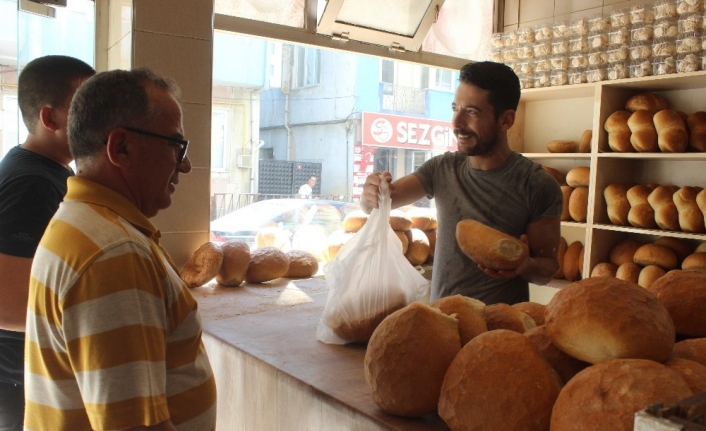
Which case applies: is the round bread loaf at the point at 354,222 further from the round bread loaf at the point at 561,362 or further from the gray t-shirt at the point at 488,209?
the round bread loaf at the point at 561,362

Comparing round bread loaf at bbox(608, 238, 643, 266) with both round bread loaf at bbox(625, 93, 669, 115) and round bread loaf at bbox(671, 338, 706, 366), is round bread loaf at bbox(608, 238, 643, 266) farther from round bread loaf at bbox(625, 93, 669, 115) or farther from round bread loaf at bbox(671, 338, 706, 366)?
round bread loaf at bbox(671, 338, 706, 366)

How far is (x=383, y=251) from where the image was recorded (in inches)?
59.7

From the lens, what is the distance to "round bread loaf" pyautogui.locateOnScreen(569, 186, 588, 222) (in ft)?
10.5

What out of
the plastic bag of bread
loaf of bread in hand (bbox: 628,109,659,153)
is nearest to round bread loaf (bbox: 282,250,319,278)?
the plastic bag of bread

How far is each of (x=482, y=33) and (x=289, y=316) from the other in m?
2.66

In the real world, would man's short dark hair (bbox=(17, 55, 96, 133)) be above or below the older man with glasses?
above

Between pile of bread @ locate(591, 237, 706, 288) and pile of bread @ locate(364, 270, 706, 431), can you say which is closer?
pile of bread @ locate(364, 270, 706, 431)

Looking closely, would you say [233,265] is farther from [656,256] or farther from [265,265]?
[656,256]

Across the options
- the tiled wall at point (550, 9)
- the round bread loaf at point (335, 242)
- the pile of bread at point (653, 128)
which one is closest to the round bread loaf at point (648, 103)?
the pile of bread at point (653, 128)

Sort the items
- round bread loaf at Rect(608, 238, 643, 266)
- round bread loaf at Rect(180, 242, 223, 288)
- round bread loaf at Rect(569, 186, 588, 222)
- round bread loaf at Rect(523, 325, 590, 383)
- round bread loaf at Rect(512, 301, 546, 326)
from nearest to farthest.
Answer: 1. round bread loaf at Rect(523, 325, 590, 383)
2. round bread loaf at Rect(512, 301, 546, 326)
3. round bread loaf at Rect(180, 242, 223, 288)
4. round bread loaf at Rect(608, 238, 643, 266)
5. round bread loaf at Rect(569, 186, 588, 222)

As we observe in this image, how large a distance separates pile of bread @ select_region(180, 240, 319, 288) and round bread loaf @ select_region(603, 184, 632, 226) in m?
1.74

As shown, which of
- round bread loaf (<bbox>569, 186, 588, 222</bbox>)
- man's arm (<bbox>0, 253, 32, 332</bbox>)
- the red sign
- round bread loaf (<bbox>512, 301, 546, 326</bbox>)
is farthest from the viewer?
the red sign

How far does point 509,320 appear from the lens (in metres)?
1.05

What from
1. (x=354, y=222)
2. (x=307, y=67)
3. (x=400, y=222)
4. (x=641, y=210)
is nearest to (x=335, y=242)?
(x=354, y=222)
